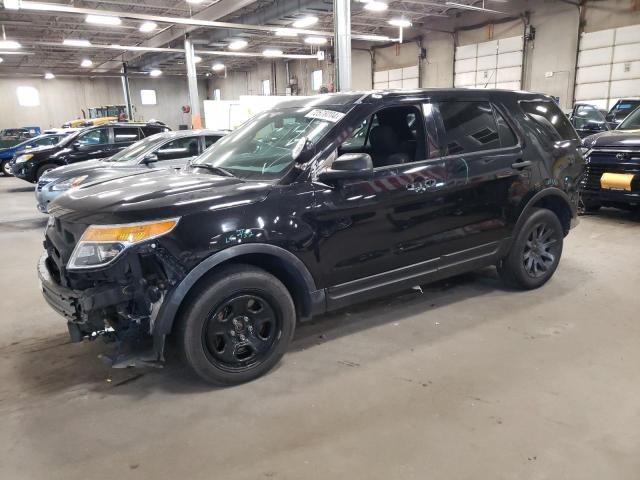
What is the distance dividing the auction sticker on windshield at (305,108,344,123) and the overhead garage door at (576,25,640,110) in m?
15.6

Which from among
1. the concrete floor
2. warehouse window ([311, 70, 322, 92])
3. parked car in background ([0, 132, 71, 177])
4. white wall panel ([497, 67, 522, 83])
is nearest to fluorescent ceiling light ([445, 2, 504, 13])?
white wall panel ([497, 67, 522, 83])

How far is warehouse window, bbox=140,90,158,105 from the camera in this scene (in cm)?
3634

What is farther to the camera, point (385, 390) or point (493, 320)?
point (493, 320)

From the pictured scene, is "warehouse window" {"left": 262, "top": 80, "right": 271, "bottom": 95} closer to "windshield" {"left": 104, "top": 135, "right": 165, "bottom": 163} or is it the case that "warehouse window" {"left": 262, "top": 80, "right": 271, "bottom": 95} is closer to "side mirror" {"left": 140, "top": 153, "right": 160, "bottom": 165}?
"windshield" {"left": 104, "top": 135, "right": 165, "bottom": 163}

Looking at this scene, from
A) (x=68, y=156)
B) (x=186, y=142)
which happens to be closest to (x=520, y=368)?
(x=186, y=142)

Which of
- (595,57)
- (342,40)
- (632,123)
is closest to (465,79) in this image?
(595,57)

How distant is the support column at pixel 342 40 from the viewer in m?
9.87

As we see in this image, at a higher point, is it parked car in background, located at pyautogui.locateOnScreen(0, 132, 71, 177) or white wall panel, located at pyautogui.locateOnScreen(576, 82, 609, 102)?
white wall panel, located at pyautogui.locateOnScreen(576, 82, 609, 102)

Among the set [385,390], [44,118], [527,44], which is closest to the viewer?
[385,390]

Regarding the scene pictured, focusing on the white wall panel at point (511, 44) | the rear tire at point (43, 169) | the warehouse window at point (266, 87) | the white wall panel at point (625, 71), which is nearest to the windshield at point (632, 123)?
the white wall panel at point (625, 71)

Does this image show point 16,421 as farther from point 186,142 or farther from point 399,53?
point 399,53

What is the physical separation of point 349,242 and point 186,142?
5.81 meters

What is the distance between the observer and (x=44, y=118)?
33.7 meters

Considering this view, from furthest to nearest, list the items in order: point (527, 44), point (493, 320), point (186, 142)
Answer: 1. point (527, 44)
2. point (186, 142)
3. point (493, 320)
